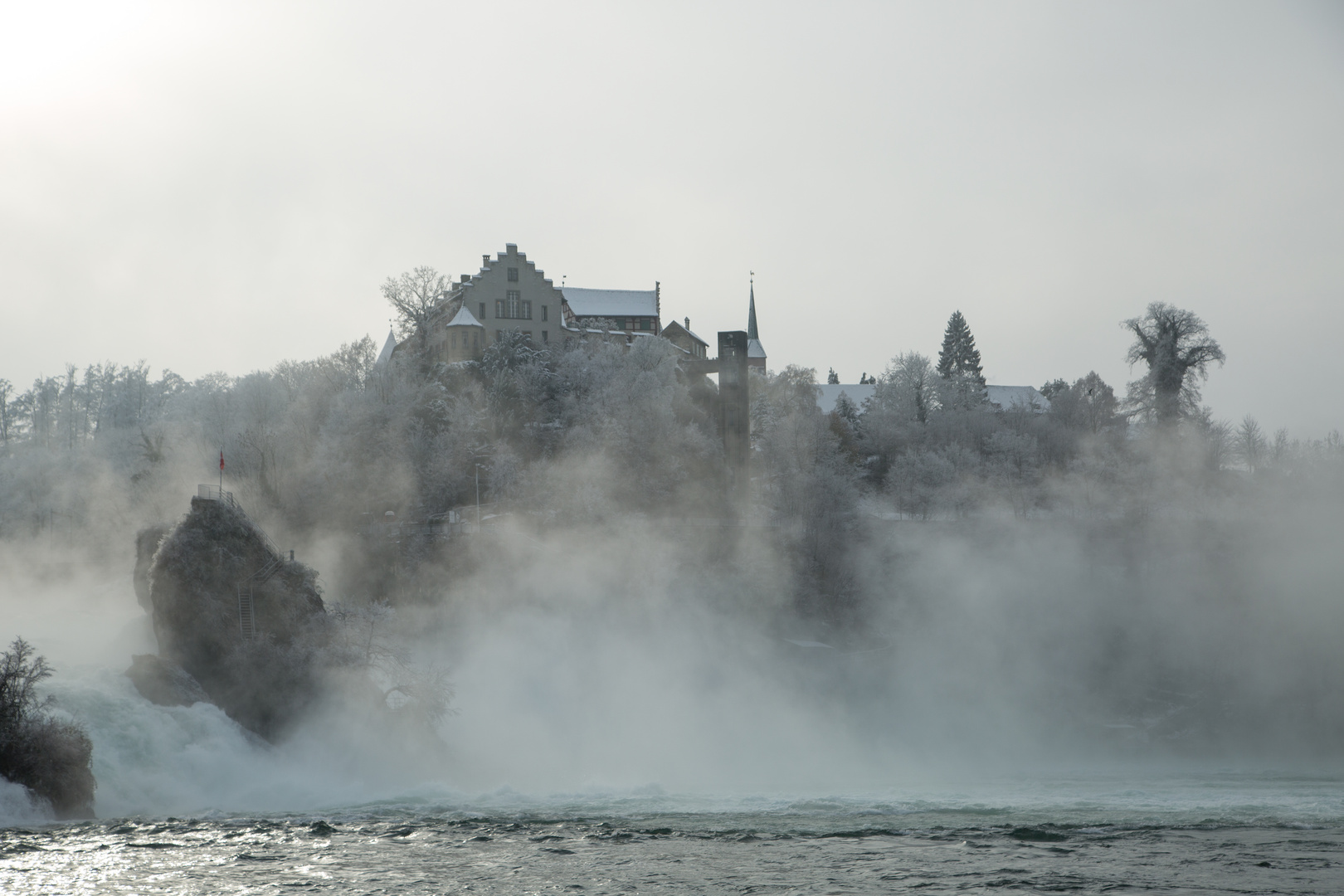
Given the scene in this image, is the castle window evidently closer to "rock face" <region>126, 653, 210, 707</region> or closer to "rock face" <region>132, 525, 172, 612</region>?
"rock face" <region>132, 525, 172, 612</region>

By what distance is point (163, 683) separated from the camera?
125ft

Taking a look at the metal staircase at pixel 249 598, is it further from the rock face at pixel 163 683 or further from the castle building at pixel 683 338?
the castle building at pixel 683 338

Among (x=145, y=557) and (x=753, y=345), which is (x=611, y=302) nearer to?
(x=753, y=345)

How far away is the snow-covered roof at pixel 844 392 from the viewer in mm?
131375

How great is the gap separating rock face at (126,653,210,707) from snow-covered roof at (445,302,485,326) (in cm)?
5387

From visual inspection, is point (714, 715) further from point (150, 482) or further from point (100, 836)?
point (150, 482)

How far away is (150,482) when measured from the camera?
256 ft

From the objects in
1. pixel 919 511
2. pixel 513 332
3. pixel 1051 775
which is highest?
pixel 513 332

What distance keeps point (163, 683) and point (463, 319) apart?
55899 mm

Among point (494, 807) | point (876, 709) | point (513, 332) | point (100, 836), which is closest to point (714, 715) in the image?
point (876, 709)

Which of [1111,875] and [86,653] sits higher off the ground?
[86,653]

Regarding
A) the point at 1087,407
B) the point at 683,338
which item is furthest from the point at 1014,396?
the point at 683,338

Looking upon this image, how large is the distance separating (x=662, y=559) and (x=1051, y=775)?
29310 millimetres

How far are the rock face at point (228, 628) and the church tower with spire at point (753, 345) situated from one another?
230 feet
